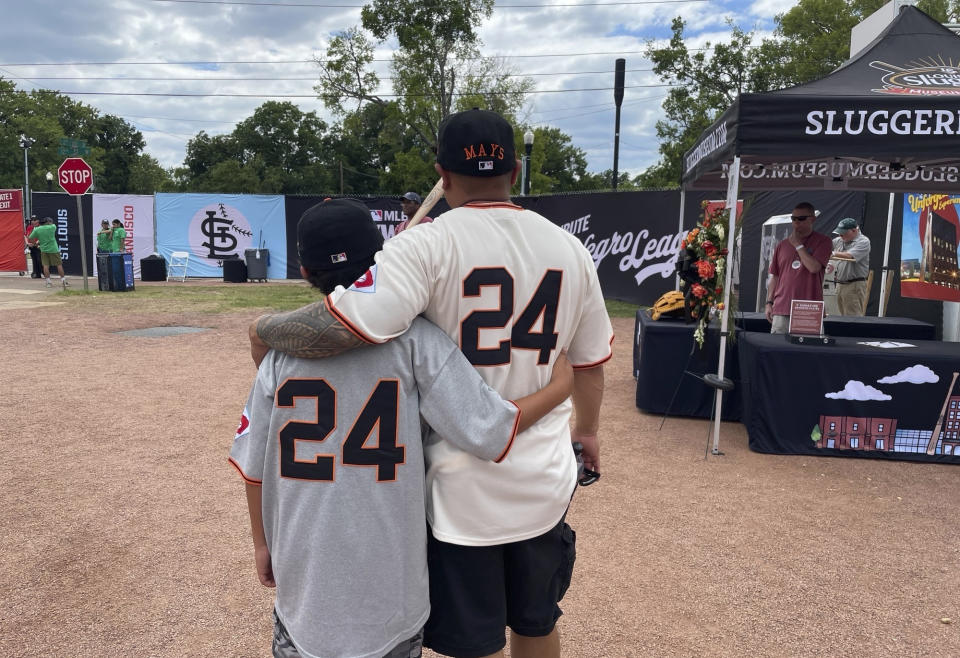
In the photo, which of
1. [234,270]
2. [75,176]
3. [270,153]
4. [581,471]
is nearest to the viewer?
[581,471]

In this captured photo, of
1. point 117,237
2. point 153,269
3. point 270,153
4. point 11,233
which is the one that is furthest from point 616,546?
point 270,153

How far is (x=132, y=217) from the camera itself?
19875 millimetres

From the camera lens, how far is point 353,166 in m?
55.8

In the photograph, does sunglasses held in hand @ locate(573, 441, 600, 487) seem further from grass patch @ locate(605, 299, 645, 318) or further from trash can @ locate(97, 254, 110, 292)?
trash can @ locate(97, 254, 110, 292)

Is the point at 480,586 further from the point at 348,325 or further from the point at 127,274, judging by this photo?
the point at 127,274

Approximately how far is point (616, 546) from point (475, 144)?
8.54ft

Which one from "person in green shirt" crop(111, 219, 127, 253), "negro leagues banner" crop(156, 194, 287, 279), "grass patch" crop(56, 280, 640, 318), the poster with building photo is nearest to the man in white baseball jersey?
the poster with building photo

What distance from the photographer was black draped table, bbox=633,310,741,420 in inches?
241

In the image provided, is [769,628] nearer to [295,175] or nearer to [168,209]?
[168,209]

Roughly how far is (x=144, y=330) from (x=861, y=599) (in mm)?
9928

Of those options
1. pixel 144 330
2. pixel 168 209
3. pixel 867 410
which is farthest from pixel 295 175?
pixel 867 410

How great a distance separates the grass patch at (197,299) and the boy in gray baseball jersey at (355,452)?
37.7ft

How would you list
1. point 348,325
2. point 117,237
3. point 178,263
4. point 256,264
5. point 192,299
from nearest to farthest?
point 348,325 < point 192,299 < point 117,237 < point 256,264 < point 178,263

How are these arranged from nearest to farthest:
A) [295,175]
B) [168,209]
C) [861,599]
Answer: [861,599]
[168,209]
[295,175]
